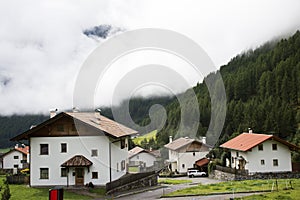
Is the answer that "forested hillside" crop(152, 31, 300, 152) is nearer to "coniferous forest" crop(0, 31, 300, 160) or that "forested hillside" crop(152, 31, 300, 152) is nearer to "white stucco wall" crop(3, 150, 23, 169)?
"coniferous forest" crop(0, 31, 300, 160)

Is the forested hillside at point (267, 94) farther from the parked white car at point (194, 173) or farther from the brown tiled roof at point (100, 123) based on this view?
the brown tiled roof at point (100, 123)

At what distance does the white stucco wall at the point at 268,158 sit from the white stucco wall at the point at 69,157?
53.6ft

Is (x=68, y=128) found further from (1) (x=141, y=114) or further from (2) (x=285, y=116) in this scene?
(2) (x=285, y=116)

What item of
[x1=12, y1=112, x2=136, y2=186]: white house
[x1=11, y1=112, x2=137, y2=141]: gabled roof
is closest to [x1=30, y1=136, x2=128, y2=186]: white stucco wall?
[x1=12, y1=112, x2=136, y2=186]: white house

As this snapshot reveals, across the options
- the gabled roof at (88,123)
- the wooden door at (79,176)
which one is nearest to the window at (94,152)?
the wooden door at (79,176)

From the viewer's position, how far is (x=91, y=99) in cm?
1380

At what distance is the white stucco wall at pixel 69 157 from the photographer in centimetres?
2723

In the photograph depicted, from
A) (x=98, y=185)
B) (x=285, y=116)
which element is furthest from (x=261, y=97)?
(x=98, y=185)

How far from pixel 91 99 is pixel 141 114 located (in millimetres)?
2315

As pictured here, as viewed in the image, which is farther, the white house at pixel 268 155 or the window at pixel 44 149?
the white house at pixel 268 155

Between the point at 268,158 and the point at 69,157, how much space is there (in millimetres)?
21016

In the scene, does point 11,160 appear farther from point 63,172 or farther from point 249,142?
point 249,142

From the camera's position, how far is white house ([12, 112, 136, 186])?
27203 mm

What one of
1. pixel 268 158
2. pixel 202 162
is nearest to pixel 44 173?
pixel 268 158
